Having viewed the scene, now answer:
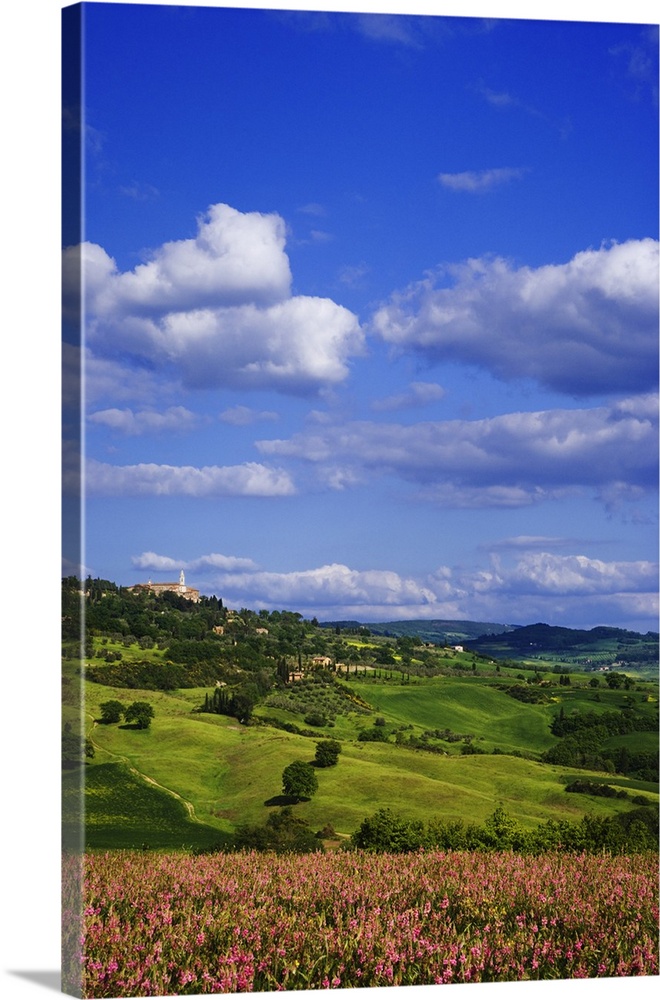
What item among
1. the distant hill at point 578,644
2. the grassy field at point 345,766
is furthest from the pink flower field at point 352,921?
the distant hill at point 578,644

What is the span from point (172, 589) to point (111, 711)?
98 cm

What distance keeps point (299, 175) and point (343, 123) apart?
54 cm

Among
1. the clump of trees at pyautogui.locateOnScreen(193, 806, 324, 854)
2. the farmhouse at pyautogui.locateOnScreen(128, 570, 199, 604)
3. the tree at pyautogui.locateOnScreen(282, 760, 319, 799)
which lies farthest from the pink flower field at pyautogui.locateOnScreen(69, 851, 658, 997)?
the farmhouse at pyautogui.locateOnScreen(128, 570, 199, 604)

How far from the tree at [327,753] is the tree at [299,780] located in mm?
120

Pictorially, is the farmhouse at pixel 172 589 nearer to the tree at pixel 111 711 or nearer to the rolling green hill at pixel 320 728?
Result: the rolling green hill at pixel 320 728

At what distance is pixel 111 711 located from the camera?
28.6 feet

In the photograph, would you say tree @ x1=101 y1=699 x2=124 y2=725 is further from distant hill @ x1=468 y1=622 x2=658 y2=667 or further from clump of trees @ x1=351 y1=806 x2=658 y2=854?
distant hill @ x1=468 y1=622 x2=658 y2=667

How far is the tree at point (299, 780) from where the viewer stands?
29.4ft

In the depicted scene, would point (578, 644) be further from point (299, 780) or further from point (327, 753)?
point (299, 780)

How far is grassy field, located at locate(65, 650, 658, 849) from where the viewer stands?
8688 millimetres

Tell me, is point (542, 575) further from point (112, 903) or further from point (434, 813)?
point (112, 903)

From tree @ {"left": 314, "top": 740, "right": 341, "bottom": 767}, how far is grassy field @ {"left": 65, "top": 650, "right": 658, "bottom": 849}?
55mm

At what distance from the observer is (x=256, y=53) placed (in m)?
8.96
